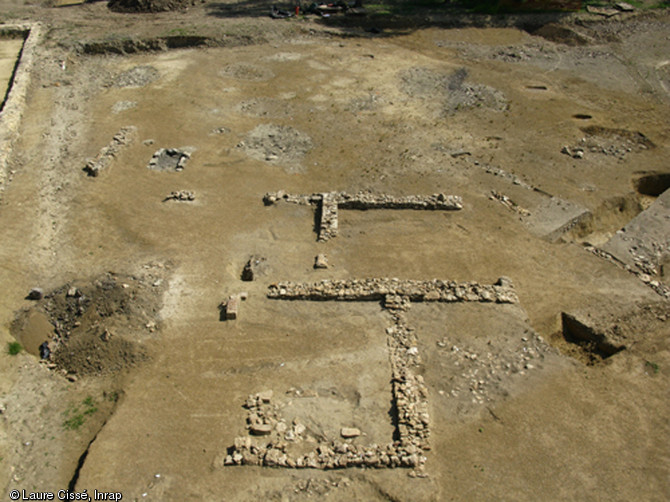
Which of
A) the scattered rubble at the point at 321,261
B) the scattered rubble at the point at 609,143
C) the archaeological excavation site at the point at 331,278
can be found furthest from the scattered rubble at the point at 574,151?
the scattered rubble at the point at 321,261

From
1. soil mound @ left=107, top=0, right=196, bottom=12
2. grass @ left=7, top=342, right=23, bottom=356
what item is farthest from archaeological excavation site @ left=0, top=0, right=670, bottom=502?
soil mound @ left=107, top=0, right=196, bottom=12

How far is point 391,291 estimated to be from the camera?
41.1 ft

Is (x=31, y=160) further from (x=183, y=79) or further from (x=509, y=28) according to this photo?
(x=509, y=28)

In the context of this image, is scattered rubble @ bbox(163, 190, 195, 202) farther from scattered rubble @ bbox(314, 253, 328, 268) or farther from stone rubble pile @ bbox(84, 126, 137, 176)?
scattered rubble @ bbox(314, 253, 328, 268)

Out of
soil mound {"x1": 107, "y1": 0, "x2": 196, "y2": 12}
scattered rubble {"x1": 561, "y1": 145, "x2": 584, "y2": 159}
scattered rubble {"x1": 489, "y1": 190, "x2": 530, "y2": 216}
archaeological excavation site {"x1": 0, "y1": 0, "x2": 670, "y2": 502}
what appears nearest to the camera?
archaeological excavation site {"x1": 0, "y1": 0, "x2": 670, "y2": 502}

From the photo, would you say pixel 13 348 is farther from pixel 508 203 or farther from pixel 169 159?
pixel 508 203

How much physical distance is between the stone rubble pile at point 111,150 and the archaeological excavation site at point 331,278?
0.11m

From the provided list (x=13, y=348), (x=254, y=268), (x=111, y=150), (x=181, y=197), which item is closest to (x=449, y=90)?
(x=181, y=197)

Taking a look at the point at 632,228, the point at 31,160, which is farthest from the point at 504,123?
the point at 31,160

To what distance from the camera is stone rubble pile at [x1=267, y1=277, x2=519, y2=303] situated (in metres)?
12.6

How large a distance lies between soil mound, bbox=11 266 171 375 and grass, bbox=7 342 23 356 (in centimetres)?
26

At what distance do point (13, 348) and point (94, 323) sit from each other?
5.84ft

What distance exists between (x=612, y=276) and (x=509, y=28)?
900 inches

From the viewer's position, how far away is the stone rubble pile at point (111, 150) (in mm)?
17438
